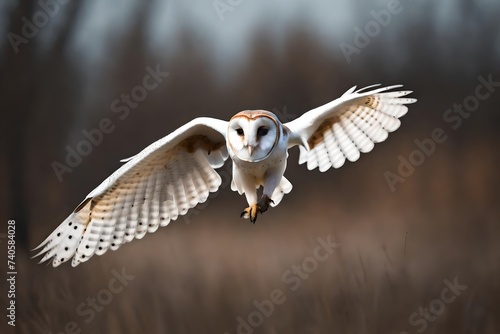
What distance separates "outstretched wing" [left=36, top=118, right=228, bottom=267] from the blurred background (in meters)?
0.98

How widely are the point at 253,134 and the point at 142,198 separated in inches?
32.2

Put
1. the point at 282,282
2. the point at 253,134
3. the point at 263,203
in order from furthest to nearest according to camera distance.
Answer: the point at 282,282 < the point at 263,203 < the point at 253,134

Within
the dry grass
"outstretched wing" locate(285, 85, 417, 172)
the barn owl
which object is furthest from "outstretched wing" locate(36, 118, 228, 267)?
the dry grass

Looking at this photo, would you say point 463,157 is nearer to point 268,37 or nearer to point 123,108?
point 268,37

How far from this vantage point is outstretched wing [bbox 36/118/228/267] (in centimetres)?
297

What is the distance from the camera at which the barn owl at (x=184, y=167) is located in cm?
284

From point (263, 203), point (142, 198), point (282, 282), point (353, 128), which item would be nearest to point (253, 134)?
point (263, 203)

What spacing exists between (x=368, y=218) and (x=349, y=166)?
1.06ft

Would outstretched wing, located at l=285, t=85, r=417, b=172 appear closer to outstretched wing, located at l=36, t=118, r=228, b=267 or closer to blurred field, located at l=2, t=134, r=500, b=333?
outstretched wing, located at l=36, t=118, r=228, b=267

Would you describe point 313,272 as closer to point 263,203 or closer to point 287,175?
point 287,175

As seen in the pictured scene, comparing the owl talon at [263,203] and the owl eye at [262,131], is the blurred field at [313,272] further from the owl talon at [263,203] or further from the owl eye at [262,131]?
the owl eye at [262,131]

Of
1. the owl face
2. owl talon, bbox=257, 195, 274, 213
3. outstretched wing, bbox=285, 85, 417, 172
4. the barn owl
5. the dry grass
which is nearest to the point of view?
the owl face

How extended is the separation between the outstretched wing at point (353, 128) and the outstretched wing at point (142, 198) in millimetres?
365

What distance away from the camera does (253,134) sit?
2.43 metres
